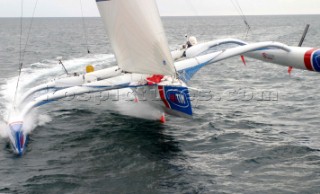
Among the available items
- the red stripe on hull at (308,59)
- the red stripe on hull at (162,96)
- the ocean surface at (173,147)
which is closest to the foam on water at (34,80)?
the ocean surface at (173,147)

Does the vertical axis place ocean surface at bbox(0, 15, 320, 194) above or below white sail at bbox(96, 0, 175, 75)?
below

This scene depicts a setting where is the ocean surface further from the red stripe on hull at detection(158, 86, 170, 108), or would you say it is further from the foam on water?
the red stripe on hull at detection(158, 86, 170, 108)

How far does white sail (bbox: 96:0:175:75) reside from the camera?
32.9 feet

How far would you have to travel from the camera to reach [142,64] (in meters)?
11.0

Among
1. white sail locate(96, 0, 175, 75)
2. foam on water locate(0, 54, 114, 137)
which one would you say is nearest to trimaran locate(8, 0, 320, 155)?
white sail locate(96, 0, 175, 75)

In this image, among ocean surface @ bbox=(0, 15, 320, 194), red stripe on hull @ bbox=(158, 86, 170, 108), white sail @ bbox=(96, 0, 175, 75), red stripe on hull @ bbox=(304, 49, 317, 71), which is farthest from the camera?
red stripe on hull @ bbox=(304, 49, 317, 71)

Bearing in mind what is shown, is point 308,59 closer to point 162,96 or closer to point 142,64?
point 162,96

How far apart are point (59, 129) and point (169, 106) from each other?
353 centimetres

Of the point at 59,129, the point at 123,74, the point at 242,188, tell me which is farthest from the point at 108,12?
the point at 242,188

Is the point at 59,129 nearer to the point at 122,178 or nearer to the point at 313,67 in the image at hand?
the point at 122,178

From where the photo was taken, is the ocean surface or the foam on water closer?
the ocean surface

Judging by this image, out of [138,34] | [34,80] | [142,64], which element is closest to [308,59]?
[142,64]

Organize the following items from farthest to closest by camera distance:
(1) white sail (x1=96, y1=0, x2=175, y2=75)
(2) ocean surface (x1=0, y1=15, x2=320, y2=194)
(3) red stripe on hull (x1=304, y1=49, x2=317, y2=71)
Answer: (3) red stripe on hull (x1=304, y1=49, x2=317, y2=71), (1) white sail (x1=96, y1=0, x2=175, y2=75), (2) ocean surface (x1=0, y1=15, x2=320, y2=194)

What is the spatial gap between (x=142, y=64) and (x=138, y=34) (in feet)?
3.34
